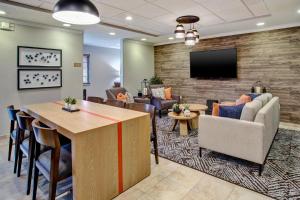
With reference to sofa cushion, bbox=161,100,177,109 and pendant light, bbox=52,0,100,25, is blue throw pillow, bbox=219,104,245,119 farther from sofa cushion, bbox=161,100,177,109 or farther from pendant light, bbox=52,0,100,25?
sofa cushion, bbox=161,100,177,109

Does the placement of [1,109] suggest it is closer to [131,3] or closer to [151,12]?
Result: [131,3]

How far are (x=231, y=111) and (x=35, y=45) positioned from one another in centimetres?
441

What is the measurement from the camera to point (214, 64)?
6086 mm

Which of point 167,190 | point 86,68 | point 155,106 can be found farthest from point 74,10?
point 86,68

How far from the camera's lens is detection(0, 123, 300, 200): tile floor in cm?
211

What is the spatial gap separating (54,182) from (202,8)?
11.9 feet

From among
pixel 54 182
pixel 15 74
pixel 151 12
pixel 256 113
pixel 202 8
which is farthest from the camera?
pixel 15 74

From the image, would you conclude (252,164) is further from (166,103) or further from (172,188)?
(166,103)

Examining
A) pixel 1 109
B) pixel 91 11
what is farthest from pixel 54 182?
pixel 1 109

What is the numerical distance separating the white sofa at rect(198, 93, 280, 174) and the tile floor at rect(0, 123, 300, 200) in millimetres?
517

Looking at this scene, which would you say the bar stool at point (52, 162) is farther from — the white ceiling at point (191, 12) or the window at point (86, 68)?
the window at point (86, 68)

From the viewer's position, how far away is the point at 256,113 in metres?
2.69

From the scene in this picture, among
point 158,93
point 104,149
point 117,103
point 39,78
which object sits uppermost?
point 39,78

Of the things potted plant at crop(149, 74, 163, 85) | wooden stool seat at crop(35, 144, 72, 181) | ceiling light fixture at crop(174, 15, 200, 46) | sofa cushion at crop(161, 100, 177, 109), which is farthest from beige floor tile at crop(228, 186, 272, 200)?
potted plant at crop(149, 74, 163, 85)
